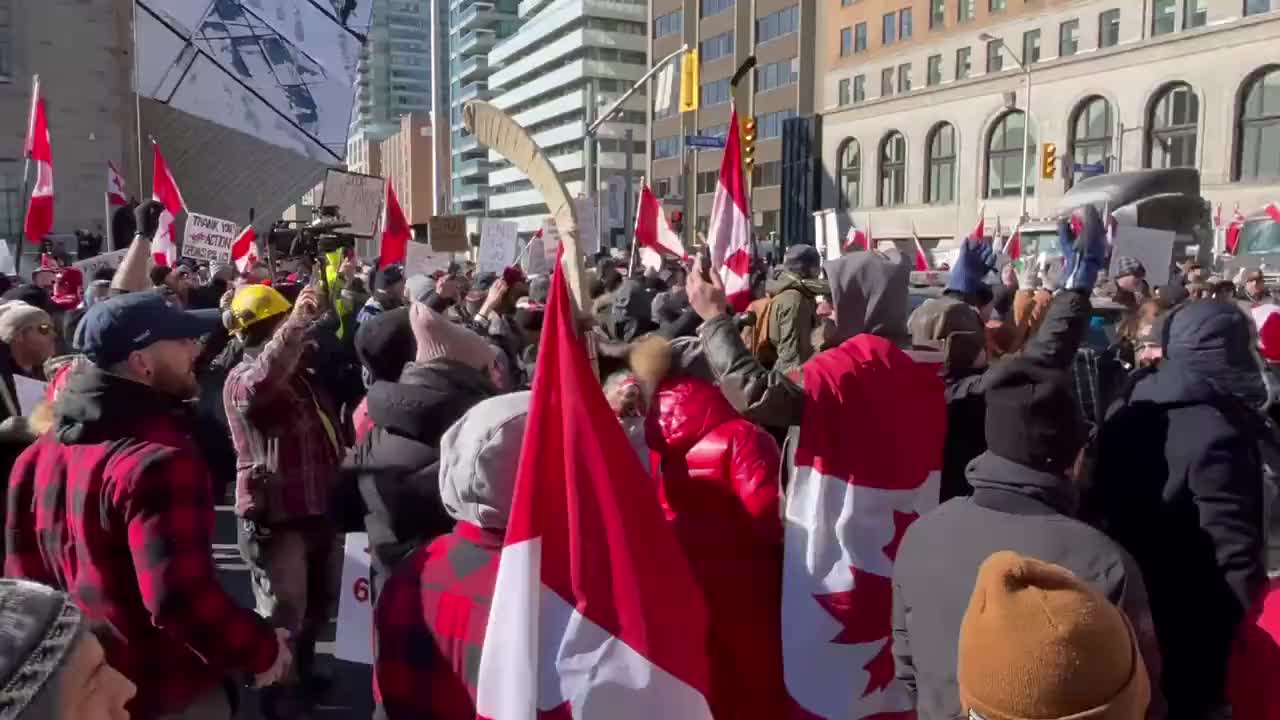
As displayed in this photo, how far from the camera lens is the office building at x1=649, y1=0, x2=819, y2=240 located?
6750 cm

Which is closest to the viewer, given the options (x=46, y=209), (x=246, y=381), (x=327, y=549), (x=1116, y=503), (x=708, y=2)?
(x=1116, y=503)

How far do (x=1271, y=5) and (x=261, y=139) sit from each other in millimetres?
40494

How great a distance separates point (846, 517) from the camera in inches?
134

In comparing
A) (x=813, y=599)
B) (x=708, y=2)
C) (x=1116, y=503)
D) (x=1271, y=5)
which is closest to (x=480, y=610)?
(x=813, y=599)

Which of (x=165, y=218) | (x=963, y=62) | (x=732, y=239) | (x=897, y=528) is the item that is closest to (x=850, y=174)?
(x=963, y=62)

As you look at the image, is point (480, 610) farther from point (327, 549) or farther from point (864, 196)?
point (864, 196)

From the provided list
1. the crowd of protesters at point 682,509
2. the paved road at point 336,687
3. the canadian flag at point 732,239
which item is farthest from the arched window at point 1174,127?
the paved road at point 336,687

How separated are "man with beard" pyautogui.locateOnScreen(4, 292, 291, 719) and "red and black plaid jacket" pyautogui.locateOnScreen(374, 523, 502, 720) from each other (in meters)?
0.48

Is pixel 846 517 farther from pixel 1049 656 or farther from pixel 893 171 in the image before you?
pixel 893 171

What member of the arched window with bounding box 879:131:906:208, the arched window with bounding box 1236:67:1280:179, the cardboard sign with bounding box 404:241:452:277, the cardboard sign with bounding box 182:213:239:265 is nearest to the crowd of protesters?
the cardboard sign with bounding box 404:241:452:277

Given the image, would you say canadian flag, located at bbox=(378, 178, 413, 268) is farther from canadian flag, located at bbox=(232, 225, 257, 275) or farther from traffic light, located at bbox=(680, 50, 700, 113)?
traffic light, located at bbox=(680, 50, 700, 113)

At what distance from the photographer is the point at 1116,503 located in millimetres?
3283

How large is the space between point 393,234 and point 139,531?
28.6 ft

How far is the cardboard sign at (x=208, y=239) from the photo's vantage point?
11547mm
